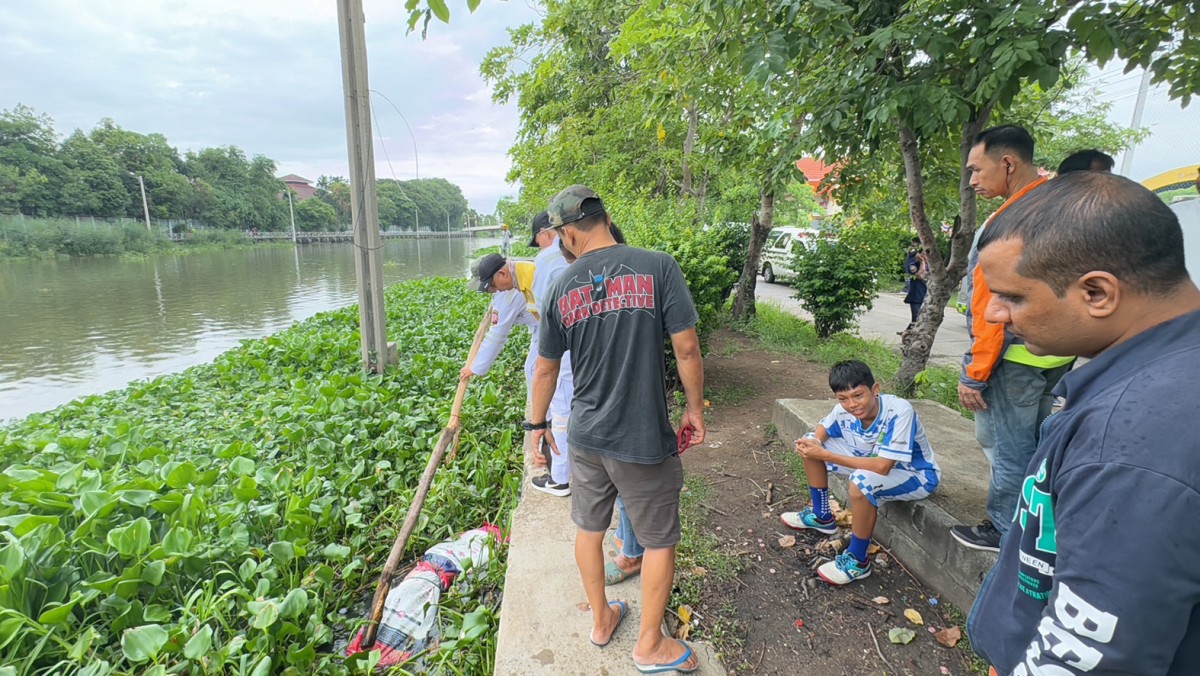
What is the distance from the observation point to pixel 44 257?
3338cm

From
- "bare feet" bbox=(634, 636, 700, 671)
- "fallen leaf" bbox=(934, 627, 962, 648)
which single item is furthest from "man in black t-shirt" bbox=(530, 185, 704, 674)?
"fallen leaf" bbox=(934, 627, 962, 648)

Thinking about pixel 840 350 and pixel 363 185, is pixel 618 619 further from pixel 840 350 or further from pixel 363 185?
pixel 840 350

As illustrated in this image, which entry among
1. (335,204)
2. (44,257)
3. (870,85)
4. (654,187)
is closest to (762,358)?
(870,85)

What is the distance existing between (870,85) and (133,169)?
218 ft

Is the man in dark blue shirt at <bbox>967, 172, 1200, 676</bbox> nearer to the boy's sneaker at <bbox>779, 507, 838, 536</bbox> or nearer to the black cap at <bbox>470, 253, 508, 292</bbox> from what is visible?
the boy's sneaker at <bbox>779, 507, 838, 536</bbox>

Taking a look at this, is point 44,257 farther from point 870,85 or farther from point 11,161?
point 870,85

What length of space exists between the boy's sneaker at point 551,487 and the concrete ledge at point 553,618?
1.06ft

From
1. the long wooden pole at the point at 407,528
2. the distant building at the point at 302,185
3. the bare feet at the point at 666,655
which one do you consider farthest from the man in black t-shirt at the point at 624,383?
the distant building at the point at 302,185

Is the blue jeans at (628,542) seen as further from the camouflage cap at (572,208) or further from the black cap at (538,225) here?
the black cap at (538,225)

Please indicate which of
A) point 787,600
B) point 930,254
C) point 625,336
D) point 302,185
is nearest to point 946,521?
point 787,600

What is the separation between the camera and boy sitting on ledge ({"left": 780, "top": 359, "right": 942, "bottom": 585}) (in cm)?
241

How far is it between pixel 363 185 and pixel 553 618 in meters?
5.05

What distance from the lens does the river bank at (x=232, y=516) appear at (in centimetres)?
223

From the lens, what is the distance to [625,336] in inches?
72.1
